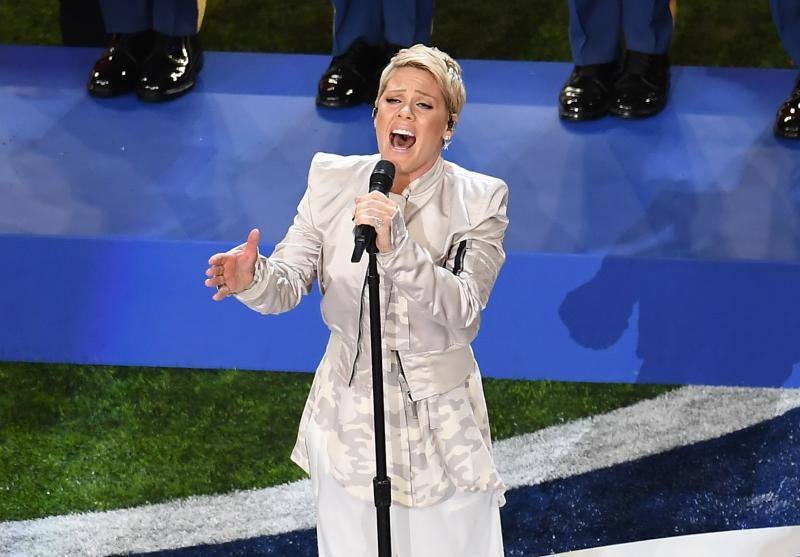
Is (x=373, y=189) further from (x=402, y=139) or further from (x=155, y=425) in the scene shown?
(x=155, y=425)

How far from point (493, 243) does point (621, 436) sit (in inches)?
59.4

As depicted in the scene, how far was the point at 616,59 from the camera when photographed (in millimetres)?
4078

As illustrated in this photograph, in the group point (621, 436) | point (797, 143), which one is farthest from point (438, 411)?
point (797, 143)

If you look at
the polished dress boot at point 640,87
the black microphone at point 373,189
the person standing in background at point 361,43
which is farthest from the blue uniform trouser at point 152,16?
the black microphone at point 373,189

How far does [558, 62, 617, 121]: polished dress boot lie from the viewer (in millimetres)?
4016

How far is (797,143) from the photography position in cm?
389

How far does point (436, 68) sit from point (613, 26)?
6.69 feet

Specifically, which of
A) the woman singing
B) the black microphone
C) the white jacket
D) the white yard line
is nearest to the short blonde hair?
the woman singing

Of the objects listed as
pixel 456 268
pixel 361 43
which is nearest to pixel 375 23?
pixel 361 43

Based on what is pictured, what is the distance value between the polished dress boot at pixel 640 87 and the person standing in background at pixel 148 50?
4.49ft

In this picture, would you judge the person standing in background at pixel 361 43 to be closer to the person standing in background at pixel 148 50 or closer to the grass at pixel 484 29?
the person standing in background at pixel 148 50

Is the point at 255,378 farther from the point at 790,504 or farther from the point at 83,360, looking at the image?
the point at 790,504

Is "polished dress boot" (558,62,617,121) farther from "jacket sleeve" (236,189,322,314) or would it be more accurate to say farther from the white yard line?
"jacket sleeve" (236,189,322,314)

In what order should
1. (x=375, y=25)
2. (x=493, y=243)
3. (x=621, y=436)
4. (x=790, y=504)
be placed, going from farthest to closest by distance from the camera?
(x=375, y=25)
(x=621, y=436)
(x=790, y=504)
(x=493, y=243)
